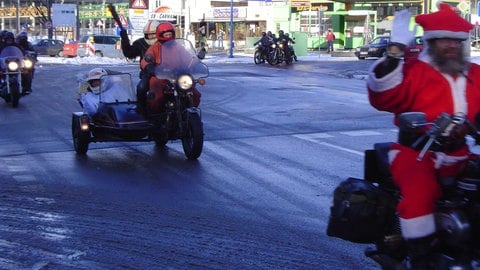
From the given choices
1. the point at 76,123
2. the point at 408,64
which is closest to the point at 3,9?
the point at 76,123

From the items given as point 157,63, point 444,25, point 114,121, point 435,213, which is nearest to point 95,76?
point 114,121

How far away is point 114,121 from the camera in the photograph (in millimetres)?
8914

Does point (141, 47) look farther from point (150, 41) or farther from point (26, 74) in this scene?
point (26, 74)

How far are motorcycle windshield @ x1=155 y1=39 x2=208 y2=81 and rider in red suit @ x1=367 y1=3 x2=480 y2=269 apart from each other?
17.3ft

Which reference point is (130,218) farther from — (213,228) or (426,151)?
(426,151)

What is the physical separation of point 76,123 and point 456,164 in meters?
6.63

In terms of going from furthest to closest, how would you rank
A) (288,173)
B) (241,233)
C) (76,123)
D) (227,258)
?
(76,123)
(288,173)
(241,233)
(227,258)

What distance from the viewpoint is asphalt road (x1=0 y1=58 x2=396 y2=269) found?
5031mm

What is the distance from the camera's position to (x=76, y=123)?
9234 millimetres

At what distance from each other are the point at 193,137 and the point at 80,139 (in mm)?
1674

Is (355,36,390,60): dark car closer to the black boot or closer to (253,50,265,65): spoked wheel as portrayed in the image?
(253,50,265,65): spoked wheel

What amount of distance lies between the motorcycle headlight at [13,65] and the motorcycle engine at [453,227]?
43.5 ft

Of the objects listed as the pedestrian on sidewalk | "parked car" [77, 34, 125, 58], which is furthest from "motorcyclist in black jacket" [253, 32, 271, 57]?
the pedestrian on sidewalk

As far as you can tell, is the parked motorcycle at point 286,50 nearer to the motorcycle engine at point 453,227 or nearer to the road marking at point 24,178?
the road marking at point 24,178
